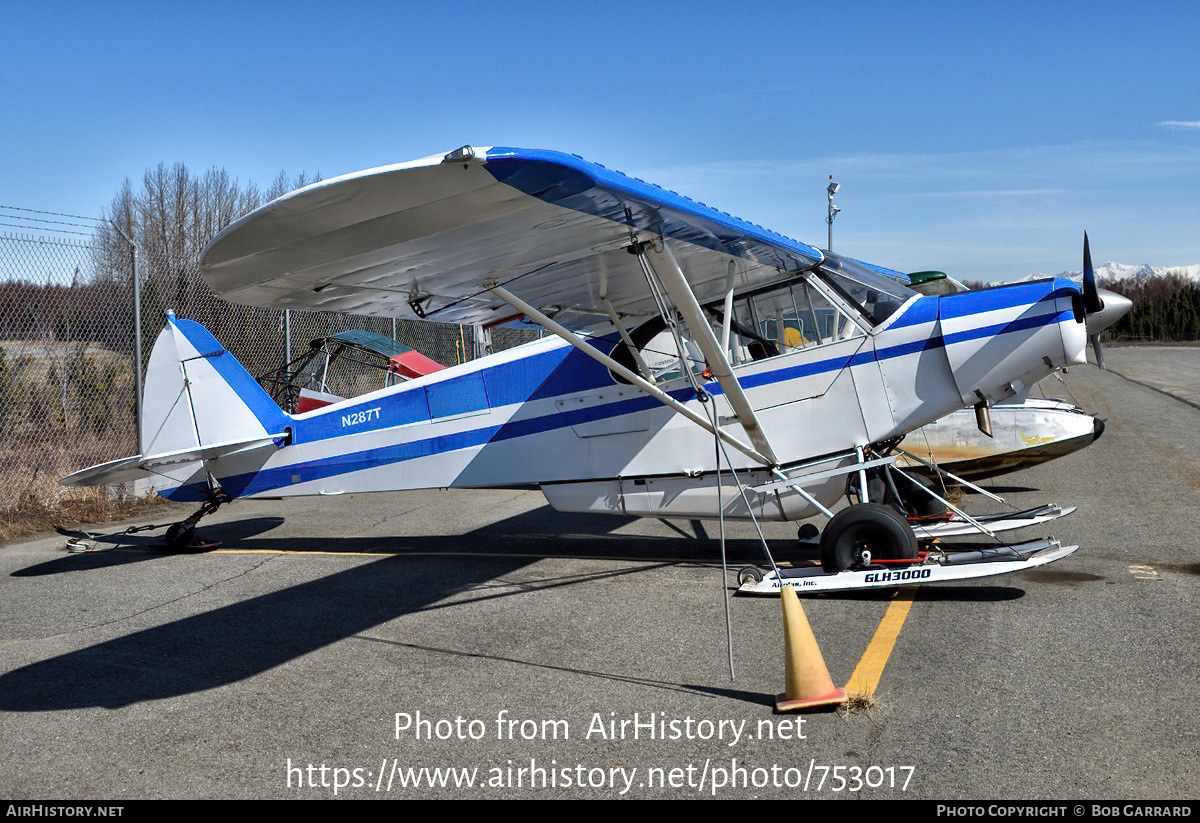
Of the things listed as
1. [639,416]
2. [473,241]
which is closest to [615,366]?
[639,416]

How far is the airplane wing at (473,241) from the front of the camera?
13.3 feet

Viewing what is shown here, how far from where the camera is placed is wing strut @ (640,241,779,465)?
18.6ft

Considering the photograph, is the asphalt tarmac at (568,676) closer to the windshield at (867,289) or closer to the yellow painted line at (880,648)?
the yellow painted line at (880,648)

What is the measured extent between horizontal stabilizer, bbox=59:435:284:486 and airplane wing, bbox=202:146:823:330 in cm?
248

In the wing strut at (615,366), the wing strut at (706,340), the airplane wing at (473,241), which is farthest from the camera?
the wing strut at (615,366)

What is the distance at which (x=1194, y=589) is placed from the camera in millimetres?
6105

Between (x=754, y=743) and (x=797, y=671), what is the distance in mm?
512

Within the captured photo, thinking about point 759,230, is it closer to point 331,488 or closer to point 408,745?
point 408,745

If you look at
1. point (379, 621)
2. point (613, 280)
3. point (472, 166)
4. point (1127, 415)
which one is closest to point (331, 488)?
point (379, 621)

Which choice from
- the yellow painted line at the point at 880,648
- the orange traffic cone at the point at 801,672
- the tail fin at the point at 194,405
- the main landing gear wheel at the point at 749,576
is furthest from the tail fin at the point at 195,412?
the orange traffic cone at the point at 801,672

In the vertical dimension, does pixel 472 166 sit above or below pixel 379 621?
above

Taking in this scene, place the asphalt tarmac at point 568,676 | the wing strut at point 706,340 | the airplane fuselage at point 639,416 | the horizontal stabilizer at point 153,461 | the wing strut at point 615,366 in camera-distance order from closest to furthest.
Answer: the asphalt tarmac at point 568,676, the wing strut at point 706,340, the wing strut at point 615,366, the airplane fuselage at point 639,416, the horizontal stabilizer at point 153,461

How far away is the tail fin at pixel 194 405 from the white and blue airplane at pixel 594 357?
2cm

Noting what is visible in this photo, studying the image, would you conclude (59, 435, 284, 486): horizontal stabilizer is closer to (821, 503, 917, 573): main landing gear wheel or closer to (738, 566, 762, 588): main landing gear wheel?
(738, 566, 762, 588): main landing gear wheel
